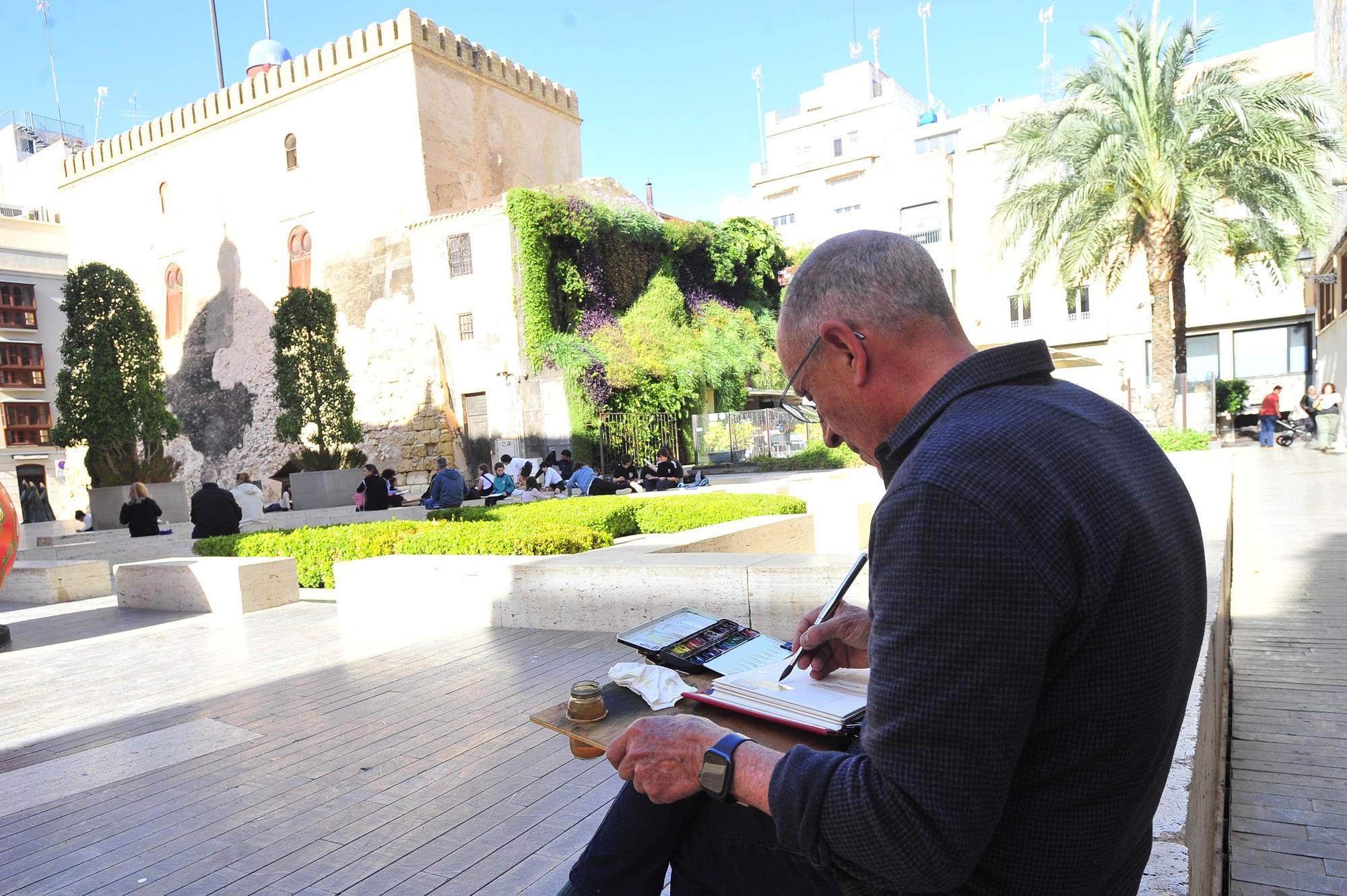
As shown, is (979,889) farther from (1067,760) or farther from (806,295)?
(806,295)

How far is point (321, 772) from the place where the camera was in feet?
13.0

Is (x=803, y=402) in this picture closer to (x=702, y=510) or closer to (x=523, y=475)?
(x=702, y=510)

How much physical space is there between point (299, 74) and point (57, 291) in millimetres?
19417

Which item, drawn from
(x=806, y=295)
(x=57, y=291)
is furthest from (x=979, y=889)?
(x=57, y=291)

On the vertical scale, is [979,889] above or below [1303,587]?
above

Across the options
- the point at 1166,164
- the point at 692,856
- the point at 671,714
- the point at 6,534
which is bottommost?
the point at 692,856

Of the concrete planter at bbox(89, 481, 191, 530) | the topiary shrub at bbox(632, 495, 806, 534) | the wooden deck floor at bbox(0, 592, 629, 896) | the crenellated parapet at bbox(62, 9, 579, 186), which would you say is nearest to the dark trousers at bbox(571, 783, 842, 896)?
the wooden deck floor at bbox(0, 592, 629, 896)

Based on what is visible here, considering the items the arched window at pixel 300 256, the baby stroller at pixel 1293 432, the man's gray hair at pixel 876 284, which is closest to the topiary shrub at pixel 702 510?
the man's gray hair at pixel 876 284

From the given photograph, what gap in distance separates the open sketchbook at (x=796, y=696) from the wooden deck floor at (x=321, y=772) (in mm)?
1491

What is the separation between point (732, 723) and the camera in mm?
1713

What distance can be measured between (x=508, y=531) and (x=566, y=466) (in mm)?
14640

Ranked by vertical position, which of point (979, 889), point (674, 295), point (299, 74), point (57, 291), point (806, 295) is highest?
point (299, 74)

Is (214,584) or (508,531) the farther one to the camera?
(214,584)

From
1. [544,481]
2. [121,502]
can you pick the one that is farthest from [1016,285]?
[121,502]
